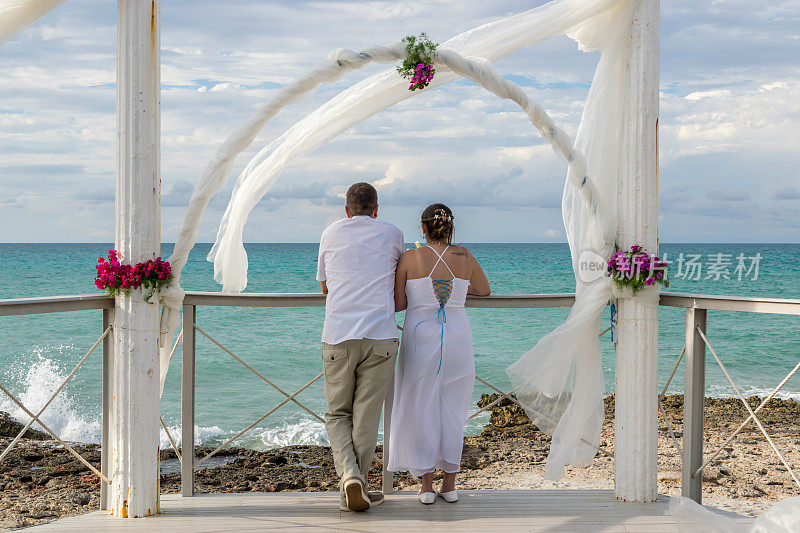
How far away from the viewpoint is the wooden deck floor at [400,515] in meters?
2.97

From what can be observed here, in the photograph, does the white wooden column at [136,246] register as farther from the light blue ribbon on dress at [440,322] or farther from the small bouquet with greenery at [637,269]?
the small bouquet with greenery at [637,269]

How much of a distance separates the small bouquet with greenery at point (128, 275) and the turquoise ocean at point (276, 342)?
295cm

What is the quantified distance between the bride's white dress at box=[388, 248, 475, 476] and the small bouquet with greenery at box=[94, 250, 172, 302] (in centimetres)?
115

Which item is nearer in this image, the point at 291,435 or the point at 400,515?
the point at 400,515

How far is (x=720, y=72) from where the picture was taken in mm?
22922

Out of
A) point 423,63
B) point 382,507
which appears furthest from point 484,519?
point 423,63

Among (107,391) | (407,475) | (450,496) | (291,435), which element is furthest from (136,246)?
(291,435)

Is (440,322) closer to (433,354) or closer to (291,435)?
(433,354)

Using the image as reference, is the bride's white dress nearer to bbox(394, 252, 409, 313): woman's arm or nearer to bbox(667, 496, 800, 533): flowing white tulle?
bbox(394, 252, 409, 313): woman's arm

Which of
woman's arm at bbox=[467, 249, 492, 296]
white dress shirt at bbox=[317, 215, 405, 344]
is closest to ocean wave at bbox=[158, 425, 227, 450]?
white dress shirt at bbox=[317, 215, 405, 344]

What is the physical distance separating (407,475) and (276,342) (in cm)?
1082

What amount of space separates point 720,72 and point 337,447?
78.8 feet

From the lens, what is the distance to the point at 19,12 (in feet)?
10.0

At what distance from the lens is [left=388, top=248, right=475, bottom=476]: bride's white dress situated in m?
3.16
